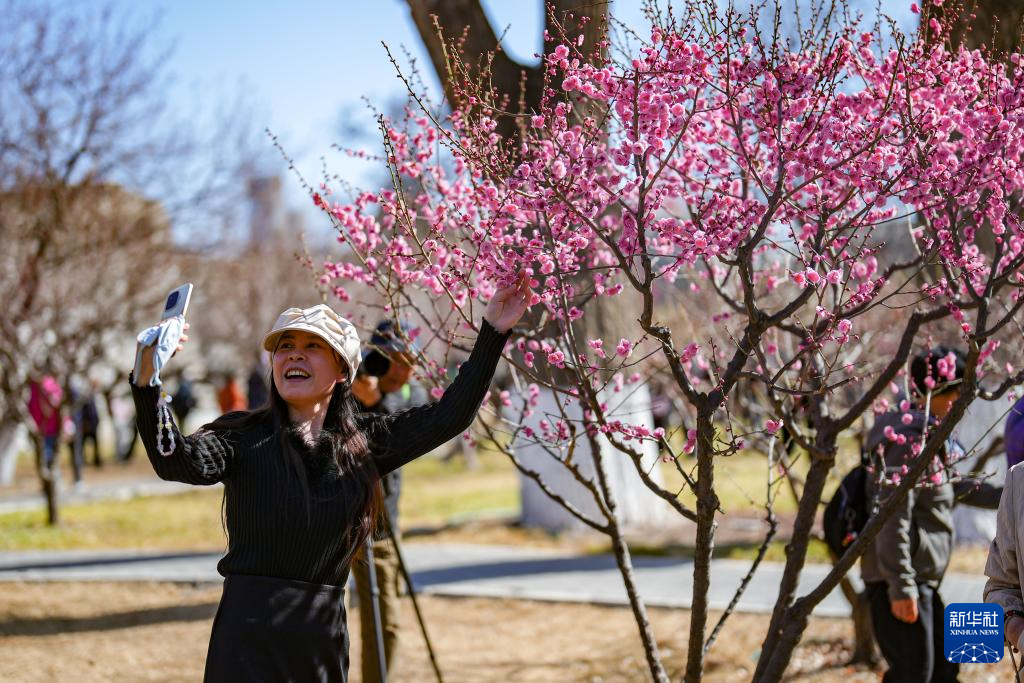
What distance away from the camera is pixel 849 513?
15.4ft

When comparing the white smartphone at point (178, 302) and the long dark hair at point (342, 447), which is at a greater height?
the white smartphone at point (178, 302)

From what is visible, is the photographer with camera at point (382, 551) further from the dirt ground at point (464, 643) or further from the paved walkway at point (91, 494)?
the paved walkway at point (91, 494)

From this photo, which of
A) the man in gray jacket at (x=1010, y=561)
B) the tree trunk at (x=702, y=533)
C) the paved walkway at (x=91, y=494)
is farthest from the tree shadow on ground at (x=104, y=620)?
the paved walkway at (x=91, y=494)

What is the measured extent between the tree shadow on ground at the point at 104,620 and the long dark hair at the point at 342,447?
5.28m

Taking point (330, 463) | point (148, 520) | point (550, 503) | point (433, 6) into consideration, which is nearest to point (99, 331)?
point (148, 520)

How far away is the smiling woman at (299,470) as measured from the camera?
10.2ft

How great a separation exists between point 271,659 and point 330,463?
0.57 m

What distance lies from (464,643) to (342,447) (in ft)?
14.4

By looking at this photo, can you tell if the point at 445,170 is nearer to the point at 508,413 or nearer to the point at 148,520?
the point at 508,413

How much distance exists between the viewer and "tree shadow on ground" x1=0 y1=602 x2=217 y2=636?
314 inches

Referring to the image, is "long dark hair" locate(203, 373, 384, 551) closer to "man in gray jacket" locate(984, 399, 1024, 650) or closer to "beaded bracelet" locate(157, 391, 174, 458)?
"beaded bracelet" locate(157, 391, 174, 458)

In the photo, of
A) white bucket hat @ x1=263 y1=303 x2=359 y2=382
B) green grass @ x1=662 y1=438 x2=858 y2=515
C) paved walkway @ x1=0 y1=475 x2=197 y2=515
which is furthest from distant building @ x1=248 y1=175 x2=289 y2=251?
white bucket hat @ x1=263 y1=303 x2=359 y2=382

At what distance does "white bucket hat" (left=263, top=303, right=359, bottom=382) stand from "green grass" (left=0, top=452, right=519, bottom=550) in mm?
8792

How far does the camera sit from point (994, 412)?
9461 mm
